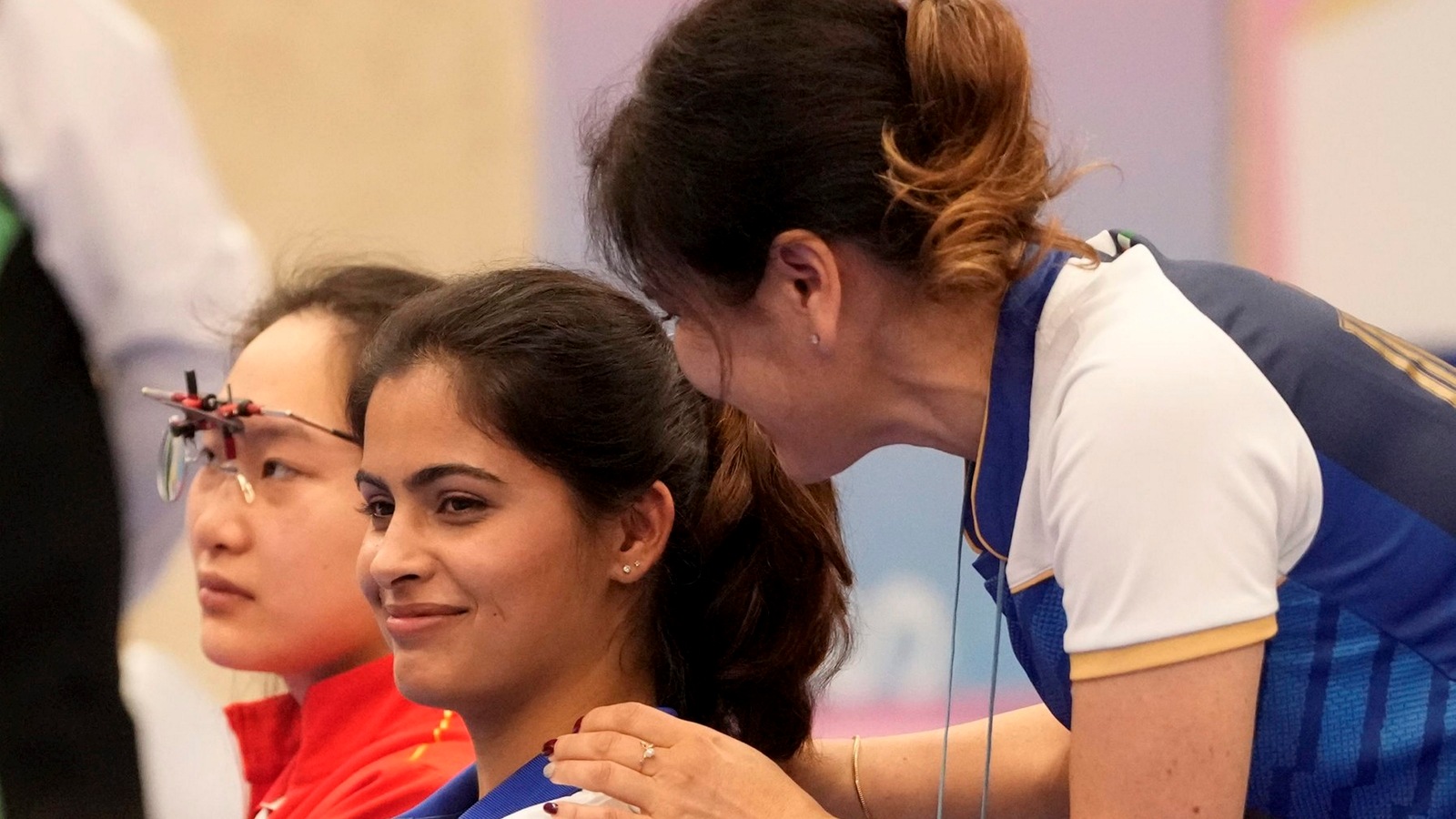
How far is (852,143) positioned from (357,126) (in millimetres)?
1537

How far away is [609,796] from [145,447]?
4.66 feet

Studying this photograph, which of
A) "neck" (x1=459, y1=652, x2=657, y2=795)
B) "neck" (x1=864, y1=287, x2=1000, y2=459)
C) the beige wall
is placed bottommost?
A: "neck" (x1=459, y1=652, x2=657, y2=795)

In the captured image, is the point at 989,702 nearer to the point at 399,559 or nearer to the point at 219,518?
the point at 399,559

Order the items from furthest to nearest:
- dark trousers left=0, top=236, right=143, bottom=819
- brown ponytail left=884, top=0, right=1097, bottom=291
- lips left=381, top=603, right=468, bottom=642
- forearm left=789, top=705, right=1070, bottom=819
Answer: dark trousers left=0, top=236, right=143, bottom=819 < forearm left=789, top=705, right=1070, bottom=819 < lips left=381, top=603, right=468, bottom=642 < brown ponytail left=884, top=0, right=1097, bottom=291

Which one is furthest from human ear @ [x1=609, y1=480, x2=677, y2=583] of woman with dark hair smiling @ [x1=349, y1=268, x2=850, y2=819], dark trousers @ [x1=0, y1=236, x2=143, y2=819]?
dark trousers @ [x1=0, y1=236, x2=143, y2=819]

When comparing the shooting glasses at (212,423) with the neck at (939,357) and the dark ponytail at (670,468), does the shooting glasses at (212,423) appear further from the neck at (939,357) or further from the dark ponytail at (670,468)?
the neck at (939,357)

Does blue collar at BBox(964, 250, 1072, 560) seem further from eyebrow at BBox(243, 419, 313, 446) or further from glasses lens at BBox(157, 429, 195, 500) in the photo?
glasses lens at BBox(157, 429, 195, 500)

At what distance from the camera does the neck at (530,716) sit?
1.22m

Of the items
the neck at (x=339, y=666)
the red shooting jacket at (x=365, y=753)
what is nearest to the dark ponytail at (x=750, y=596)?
the red shooting jacket at (x=365, y=753)

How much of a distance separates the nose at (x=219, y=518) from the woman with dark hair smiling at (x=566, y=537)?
0.67 feet

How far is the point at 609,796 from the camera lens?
1066mm

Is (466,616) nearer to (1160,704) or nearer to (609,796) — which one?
(609,796)

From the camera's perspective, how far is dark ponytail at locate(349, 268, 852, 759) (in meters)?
1.22

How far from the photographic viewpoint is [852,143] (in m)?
0.96
